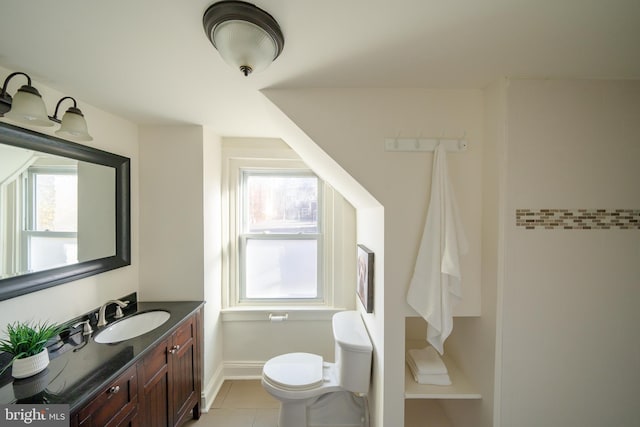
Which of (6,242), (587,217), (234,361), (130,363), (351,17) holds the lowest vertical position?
(234,361)

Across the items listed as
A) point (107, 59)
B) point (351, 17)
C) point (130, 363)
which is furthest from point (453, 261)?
point (107, 59)

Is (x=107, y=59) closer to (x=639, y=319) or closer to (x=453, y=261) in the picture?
(x=453, y=261)

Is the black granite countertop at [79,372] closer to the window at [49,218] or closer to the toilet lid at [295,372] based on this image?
the window at [49,218]

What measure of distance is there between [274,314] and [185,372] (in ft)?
2.74

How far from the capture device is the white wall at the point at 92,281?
1.22 meters

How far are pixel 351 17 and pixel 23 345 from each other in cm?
188

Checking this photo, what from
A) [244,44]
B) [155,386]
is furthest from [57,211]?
[244,44]

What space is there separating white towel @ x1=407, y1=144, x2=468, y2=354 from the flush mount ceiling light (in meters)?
0.98

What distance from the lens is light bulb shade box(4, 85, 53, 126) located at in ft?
3.37

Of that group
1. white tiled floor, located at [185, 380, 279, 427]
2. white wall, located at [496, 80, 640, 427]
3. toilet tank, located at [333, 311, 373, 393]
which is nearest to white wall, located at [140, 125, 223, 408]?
white tiled floor, located at [185, 380, 279, 427]

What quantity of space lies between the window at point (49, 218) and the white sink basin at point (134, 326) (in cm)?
50

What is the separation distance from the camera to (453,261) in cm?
123

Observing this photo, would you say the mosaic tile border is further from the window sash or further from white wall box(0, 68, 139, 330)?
white wall box(0, 68, 139, 330)

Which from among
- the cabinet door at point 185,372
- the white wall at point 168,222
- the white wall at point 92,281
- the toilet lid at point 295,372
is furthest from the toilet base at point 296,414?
the white wall at point 92,281
